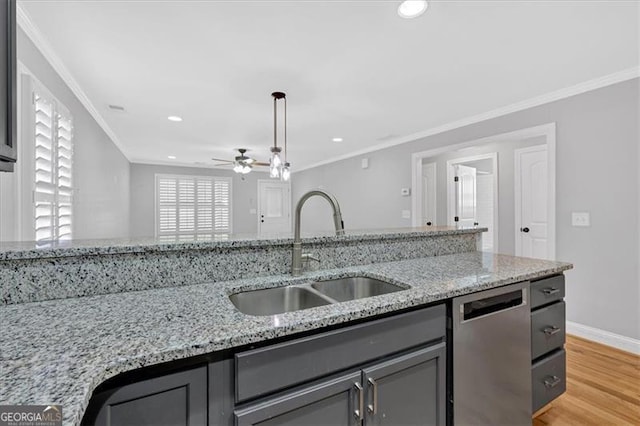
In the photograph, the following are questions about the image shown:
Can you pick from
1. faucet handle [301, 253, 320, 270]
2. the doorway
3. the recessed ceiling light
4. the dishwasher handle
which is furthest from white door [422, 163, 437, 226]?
faucet handle [301, 253, 320, 270]

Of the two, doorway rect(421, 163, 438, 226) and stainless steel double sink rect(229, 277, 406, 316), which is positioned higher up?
doorway rect(421, 163, 438, 226)

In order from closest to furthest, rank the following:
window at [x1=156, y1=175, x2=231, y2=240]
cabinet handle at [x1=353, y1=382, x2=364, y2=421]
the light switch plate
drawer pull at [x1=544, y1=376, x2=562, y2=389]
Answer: cabinet handle at [x1=353, y1=382, x2=364, y2=421] → drawer pull at [x1=544, y1=376, x2=562, y2=389] → the light switch plate → window at [x1=156, y1=175, x2=231, y2=240]

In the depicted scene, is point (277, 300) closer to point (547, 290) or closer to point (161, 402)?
point (161, 402)

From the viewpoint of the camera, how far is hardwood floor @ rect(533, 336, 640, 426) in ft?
5.64

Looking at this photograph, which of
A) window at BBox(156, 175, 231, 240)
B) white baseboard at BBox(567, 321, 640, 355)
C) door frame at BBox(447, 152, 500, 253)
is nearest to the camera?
white baseboard at BBox(567, 321, 640, 355)

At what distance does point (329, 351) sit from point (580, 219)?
9.96 ft

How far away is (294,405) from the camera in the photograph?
2.80ft

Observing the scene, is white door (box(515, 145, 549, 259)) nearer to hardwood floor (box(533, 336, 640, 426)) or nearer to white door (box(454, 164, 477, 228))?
white door (box(454, 164, 477, 228))

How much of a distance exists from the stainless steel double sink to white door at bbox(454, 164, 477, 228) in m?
3.93

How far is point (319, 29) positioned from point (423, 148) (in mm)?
2876

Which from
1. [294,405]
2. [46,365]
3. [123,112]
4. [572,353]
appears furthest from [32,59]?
[572,353]

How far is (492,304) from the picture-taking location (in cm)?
130

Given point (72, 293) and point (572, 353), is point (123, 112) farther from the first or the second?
point (572, 353)

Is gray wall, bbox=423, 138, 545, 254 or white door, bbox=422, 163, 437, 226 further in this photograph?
white door, bbox=422, 163, 437, 226
